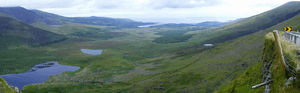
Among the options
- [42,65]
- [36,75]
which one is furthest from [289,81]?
[42,65]

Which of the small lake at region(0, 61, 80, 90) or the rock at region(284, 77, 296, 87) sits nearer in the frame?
the rock at region(284, 77, 296, 87)

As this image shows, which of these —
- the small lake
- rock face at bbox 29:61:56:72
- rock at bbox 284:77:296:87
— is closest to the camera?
rock at bbox 284:77:296:87

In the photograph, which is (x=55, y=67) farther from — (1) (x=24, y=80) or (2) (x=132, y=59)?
(2) (x=132, y=59)

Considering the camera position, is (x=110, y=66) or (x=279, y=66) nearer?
(x=279, y=66)

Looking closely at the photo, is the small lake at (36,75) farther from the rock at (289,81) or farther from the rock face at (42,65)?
the rock at (289,81)

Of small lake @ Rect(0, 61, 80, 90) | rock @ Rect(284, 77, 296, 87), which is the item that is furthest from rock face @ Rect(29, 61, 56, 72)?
rock @ Rect(284, 77, 296, 87)

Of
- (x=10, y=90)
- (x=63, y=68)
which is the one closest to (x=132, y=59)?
(x=63, y=68)

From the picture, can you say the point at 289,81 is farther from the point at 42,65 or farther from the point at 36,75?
the point at 42,65

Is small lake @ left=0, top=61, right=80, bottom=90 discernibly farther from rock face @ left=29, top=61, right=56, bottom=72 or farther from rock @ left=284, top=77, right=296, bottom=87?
rock @ left=284, top=77, right=296, bottom=87

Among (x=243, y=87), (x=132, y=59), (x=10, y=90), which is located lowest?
(x=132, y=59)
